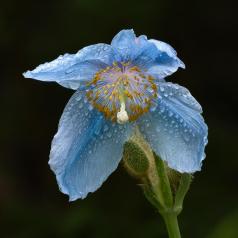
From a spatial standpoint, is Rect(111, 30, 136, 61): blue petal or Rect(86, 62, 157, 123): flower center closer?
Rect(111, 30, 136, 61): blue petal

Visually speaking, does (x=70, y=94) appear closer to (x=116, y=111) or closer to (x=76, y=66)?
(x=116, y=111)

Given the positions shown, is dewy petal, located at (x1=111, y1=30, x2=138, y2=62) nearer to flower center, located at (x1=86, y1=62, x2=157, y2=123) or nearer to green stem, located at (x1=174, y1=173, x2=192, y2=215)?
flower center, located at (x1=86, y1=62, x2=157, y2=123)

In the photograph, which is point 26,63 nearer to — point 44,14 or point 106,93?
point 44,14

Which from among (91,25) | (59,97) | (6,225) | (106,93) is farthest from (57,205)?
(106,93)

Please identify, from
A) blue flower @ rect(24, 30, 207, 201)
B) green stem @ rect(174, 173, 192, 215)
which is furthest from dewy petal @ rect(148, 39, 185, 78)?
green stem @ rect(174, 173, 192, 215)

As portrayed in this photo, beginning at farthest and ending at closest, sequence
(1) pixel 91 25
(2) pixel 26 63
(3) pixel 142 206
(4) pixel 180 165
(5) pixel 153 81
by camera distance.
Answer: (2) pixel 26 63, (1) pixel 91 25, (3) pixel 142 206, (5) pixel 153 81, (4) pixel 180 165

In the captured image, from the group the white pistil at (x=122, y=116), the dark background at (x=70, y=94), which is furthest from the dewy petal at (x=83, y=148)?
the dark background at (x=70, y=94)
